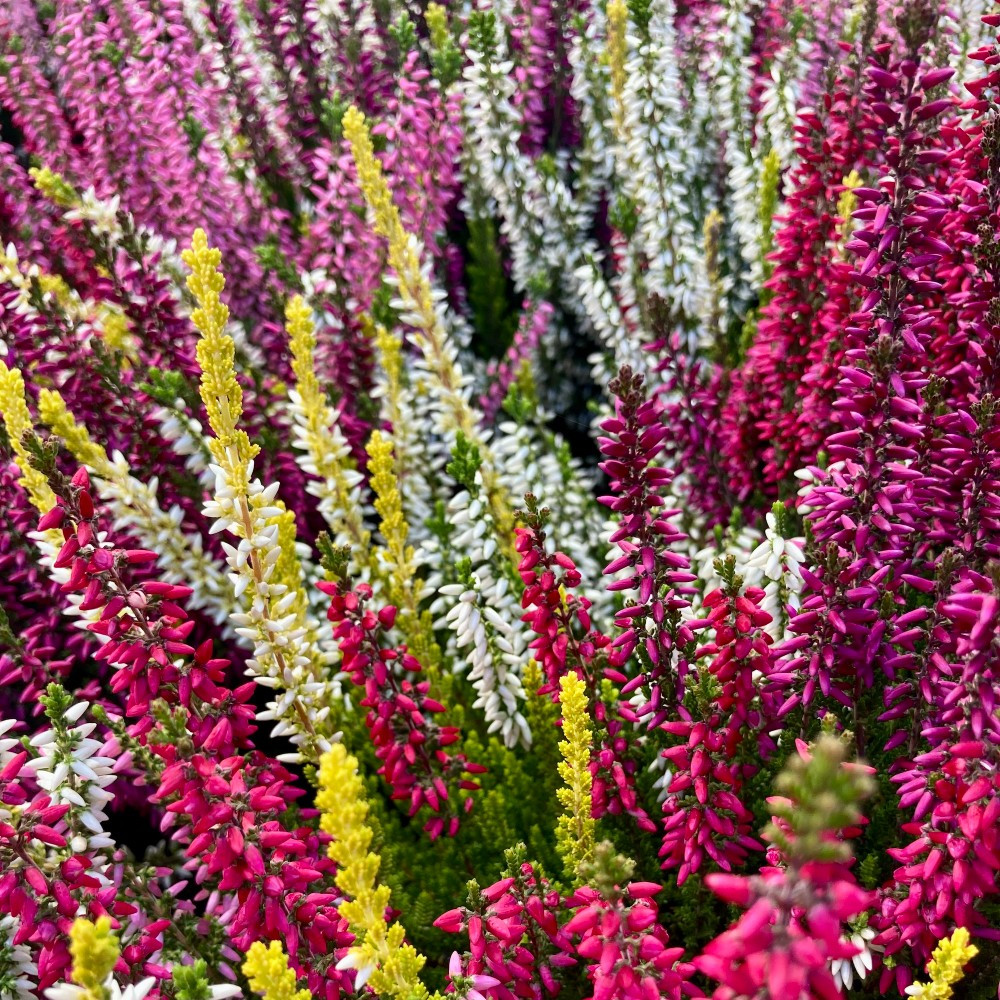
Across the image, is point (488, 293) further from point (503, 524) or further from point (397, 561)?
point (397, 561)

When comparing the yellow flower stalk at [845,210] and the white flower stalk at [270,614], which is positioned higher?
the yellow flower stalk at [845,210]

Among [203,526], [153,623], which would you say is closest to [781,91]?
[203,526]

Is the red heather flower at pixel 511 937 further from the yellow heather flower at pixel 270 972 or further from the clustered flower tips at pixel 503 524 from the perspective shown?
the yellow heather flower at pixel 270 972

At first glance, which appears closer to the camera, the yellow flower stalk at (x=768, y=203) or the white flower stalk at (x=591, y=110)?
the yellow flower stalk at (x=768, y=203)

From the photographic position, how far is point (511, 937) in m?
1.93

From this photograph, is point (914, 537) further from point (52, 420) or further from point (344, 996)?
point (52, 420)

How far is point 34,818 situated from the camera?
81.5 inches

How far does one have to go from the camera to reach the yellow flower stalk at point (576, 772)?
192 centimetres

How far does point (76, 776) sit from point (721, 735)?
1668 mm

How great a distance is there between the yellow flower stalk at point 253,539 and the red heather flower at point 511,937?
766 millimetres

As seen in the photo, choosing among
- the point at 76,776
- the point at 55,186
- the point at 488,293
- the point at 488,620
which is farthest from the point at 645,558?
the point at 488,293

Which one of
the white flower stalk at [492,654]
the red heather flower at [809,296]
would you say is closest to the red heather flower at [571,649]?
the white flower stalk at [492,654]

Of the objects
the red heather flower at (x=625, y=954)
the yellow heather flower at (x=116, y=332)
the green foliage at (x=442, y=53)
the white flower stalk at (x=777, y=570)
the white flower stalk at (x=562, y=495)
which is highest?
the green foliage at (x=442, y=53)

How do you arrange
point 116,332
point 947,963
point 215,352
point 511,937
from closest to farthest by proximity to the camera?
1. point 947,963
2. point 511,937
3. point 215,352
4. point 116,332
